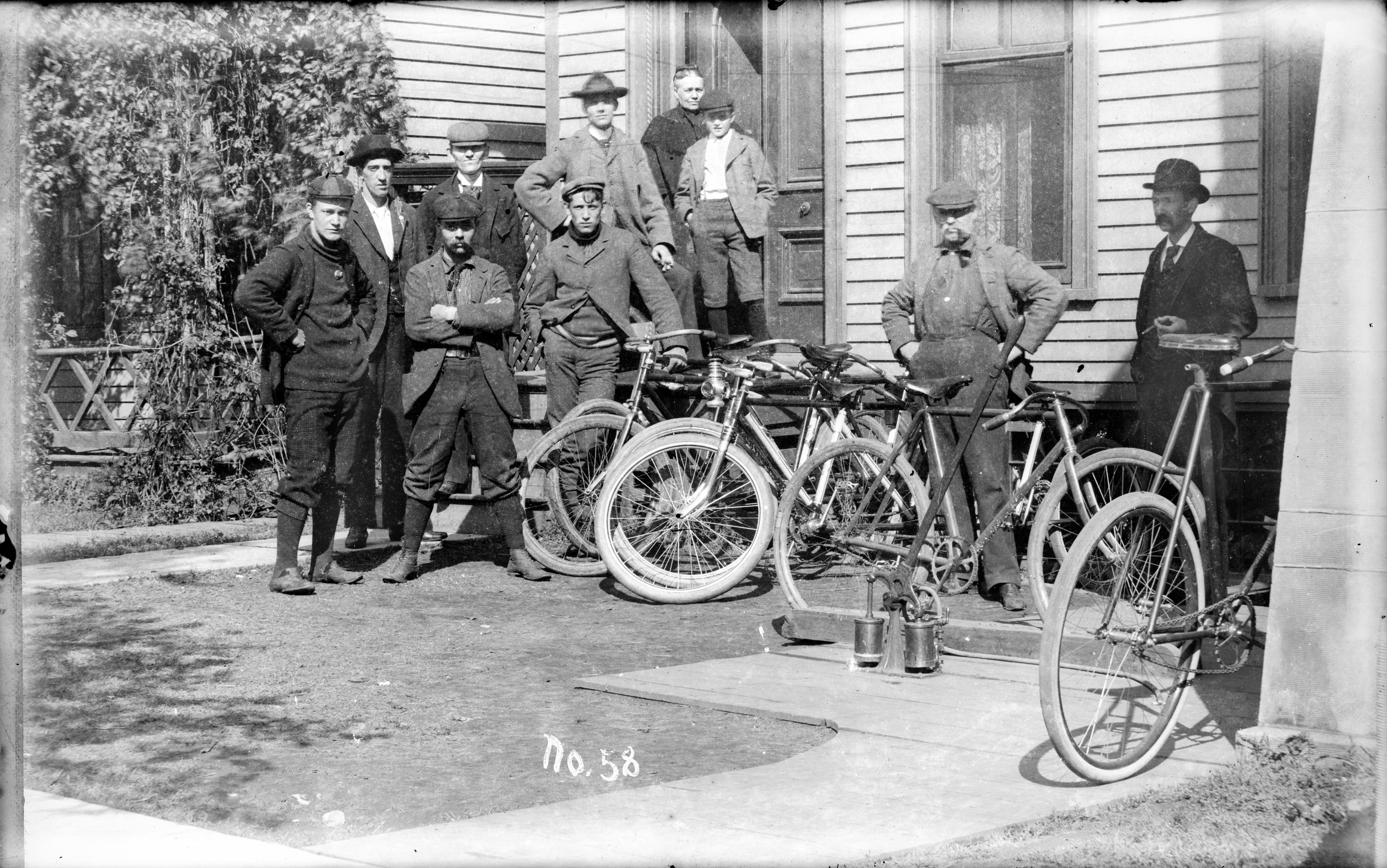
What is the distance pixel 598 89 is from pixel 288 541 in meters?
3.59

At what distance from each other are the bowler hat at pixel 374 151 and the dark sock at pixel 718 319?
239 cm

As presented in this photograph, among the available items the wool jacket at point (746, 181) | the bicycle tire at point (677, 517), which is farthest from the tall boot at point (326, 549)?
the wool jacket at point (746, 181)

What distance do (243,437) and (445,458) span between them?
4028 mm

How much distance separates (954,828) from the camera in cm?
425

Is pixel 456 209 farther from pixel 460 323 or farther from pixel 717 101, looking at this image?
pixel 717 101

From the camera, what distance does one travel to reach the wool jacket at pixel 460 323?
8734 mm

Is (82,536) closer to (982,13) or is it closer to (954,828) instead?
(982,13)

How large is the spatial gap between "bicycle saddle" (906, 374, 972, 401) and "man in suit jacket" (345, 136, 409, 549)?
3547 millimetres

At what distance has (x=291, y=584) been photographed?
329 inches

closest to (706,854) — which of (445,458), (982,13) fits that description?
(445,458)

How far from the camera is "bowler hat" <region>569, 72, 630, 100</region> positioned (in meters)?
10.2

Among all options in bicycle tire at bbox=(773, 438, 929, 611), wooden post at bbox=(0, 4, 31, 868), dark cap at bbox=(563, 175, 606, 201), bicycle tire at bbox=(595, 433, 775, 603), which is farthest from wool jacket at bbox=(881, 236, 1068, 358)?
wooden post at bbox=(0, 4, 31, 868)

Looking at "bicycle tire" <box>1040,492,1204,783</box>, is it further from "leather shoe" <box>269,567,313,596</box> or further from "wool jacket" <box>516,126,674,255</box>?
"wool jacket" <box>516,126,674,255</box>

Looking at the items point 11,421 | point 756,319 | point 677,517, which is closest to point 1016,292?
point 677,517
